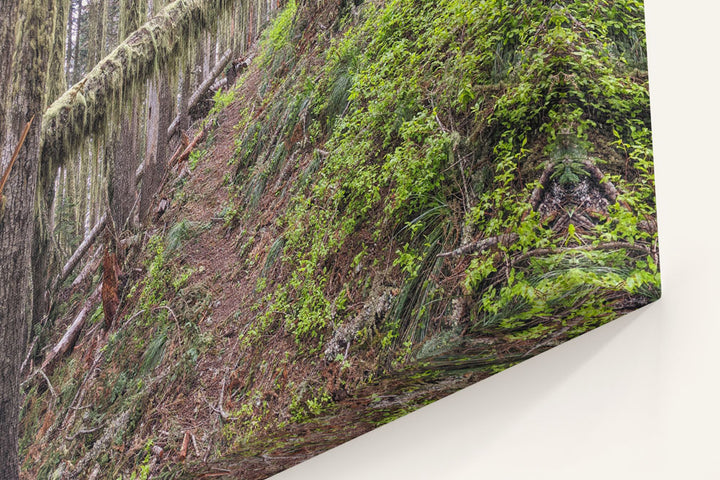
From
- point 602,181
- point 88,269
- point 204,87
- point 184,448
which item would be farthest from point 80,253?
point 602,181

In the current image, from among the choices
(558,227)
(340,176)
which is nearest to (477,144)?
(558,227)

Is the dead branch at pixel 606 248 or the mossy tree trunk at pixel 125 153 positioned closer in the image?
the dead branch at pixel 606 248

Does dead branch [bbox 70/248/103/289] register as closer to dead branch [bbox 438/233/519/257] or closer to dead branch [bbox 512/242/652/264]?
dead branch [bbox 438/233/519/257]

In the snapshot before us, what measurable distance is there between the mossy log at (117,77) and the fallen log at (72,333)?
1.08 meters

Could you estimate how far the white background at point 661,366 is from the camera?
60.6 inches

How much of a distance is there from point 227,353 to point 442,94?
4.39ft

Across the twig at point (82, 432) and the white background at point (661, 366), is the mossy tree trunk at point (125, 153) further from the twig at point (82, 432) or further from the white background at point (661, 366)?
the white background at point (661, 366)

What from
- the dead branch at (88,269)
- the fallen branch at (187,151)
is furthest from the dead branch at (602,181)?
the dead branch at (88,269)

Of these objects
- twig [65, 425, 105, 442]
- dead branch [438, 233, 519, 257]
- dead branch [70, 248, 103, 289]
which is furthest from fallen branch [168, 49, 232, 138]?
dead branch [438, 233, 519, 257]

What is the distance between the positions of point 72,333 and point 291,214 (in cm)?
177

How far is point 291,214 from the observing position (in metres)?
2.63

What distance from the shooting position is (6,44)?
411 centimetres

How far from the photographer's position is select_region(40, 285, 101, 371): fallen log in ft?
11.9

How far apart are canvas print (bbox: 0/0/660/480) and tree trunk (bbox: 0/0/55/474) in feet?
0.04
